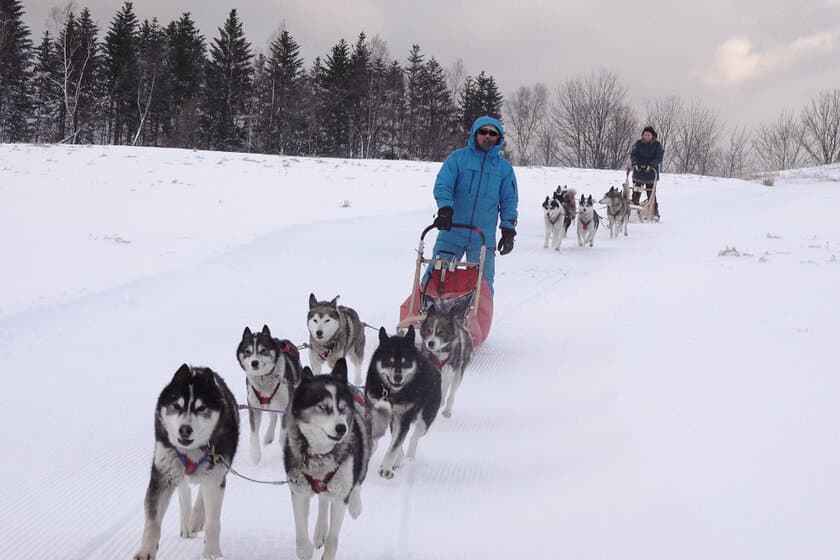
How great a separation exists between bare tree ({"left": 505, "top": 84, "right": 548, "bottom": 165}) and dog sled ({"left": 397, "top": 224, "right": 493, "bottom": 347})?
46.1 meters

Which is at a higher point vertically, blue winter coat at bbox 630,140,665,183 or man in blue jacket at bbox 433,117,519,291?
blue winter coat at bbox 630,140,665,183

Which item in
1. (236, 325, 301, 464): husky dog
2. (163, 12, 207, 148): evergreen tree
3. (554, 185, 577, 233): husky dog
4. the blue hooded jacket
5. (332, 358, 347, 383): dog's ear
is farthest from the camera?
(163, 12, 207, 148): evergreen tree

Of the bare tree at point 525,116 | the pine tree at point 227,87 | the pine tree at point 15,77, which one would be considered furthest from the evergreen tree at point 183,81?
the bare tree at point 525,116

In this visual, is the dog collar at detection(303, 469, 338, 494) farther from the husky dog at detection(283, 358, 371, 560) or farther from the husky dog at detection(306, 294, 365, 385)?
the husky dog at detection(306, 294, 365, 385)

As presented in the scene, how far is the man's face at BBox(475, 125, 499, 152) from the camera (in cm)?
557

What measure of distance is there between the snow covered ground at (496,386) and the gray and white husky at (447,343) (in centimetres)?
24

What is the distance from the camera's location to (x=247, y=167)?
692 inches

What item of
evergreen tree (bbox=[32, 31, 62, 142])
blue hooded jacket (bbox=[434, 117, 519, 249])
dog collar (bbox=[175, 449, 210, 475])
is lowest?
dog collar (bbox=[175, 449, 210, 475])

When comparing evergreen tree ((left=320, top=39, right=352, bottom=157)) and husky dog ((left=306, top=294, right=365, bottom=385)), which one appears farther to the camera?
evergreen tree ((left=320, top=39, right=352, bottom=157))

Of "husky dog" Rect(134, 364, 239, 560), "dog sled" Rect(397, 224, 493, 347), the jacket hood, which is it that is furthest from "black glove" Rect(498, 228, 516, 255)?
"husky dog" Rect(134, 364, 239, 560)

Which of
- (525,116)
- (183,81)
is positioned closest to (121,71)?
(183,81)

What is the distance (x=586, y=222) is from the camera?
11.5 metres

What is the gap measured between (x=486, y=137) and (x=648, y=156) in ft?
32.5

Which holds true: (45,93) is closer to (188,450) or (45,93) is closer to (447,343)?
(447,343)
